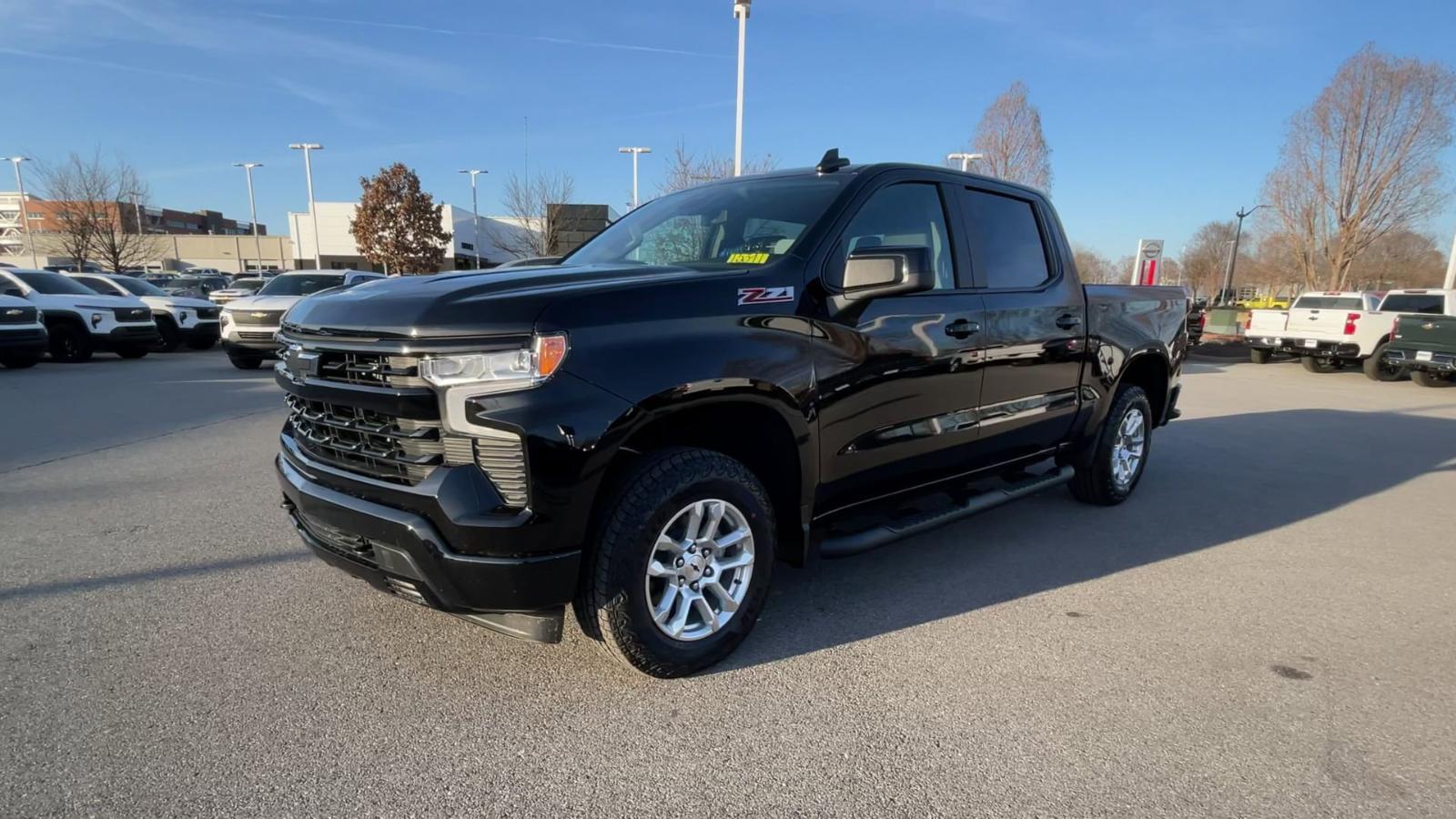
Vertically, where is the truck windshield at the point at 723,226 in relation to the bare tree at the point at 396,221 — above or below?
below

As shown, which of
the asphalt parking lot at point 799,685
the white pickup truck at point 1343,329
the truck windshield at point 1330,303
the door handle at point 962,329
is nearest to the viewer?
the asphalt parking lot at point 799,685

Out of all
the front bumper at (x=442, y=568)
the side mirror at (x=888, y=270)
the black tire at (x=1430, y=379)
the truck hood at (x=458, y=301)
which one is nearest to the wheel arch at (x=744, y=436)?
the front bumper at (x=442, y=568)

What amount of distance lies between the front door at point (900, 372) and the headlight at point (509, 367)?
43.8 inches

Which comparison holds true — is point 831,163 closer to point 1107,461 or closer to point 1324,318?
point 1107,461

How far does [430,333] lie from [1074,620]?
297 centimetres

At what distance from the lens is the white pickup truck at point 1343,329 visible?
14797mm

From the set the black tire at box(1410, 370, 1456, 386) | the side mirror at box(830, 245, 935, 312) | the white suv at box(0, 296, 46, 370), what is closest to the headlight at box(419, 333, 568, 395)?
the side mirror at box(830, 245, 935, 312)

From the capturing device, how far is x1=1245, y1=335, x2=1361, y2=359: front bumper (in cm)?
1502

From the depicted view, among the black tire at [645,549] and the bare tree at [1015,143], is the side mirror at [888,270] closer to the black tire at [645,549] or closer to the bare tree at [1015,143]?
the black tire at [645,549]

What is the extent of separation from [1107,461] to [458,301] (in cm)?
430

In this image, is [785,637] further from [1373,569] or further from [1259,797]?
[1373,569]

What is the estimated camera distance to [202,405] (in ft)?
29.2

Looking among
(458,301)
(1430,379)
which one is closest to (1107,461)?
(458,301)

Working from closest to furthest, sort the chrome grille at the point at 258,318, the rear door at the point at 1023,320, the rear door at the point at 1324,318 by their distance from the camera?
the rear door at the point at 1023,320 < the chrome grille at the point at 258,318 < the rear door at the point at 1324,318
